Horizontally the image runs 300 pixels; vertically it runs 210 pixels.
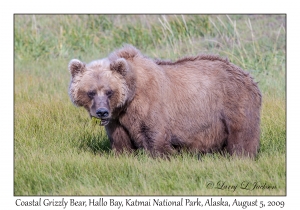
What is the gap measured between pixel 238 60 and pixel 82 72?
5.25 m

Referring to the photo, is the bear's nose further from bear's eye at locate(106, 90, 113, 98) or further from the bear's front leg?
the bear's front leg

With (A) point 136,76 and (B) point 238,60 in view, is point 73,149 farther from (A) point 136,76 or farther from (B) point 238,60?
(B) point 238,60

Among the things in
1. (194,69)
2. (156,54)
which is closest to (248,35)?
(156,54)

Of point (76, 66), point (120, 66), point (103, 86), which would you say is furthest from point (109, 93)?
point (76, 66)

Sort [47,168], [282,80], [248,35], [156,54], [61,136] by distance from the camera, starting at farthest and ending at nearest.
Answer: [248,35]
[156,54]
[282,80]
[61,136]
[47,168]

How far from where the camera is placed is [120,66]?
6.78 meters

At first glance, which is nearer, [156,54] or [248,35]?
[156,54]

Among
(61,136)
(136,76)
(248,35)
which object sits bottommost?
(61,136)

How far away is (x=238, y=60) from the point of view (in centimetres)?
1151

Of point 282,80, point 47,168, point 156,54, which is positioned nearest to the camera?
point 47,168
